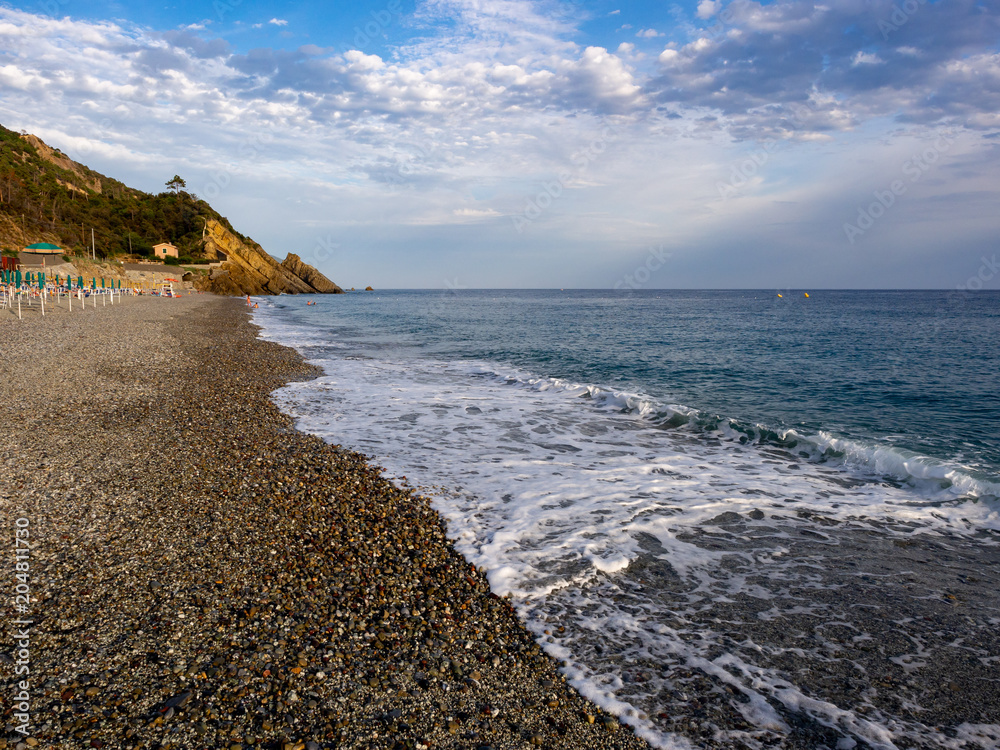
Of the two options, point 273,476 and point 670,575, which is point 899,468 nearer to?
point 670,575

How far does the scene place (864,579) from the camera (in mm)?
5527

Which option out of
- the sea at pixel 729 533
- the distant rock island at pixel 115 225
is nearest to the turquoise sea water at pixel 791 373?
the sea at pixel 729 533

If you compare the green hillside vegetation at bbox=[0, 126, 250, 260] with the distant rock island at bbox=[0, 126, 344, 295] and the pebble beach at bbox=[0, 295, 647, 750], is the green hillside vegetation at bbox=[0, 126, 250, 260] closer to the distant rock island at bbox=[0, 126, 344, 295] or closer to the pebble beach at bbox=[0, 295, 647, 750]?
the distant rock island at bbox=[0, 126, 344, 295]

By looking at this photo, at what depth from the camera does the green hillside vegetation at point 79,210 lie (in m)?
73.5

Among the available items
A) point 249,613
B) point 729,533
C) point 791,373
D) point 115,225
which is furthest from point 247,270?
point 729,533

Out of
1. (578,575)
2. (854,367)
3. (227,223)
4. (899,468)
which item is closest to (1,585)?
(578,575)

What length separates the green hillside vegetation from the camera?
241ft

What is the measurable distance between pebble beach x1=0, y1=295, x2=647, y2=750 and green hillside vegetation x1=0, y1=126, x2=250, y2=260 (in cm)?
7059

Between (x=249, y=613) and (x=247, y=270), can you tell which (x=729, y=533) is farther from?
(x=247, y=270)

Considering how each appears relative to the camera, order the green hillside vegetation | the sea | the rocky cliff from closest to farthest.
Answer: the sea → the green hillside vegetation → the rocky cliff

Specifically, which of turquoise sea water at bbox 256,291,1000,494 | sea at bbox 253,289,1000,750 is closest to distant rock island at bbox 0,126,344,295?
turquoise sea water at bbox 256,291,1000,494

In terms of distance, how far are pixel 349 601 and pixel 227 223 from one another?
132505 millimetres

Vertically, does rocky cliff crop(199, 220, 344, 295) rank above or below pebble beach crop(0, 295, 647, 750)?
above

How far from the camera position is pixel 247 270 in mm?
99250
